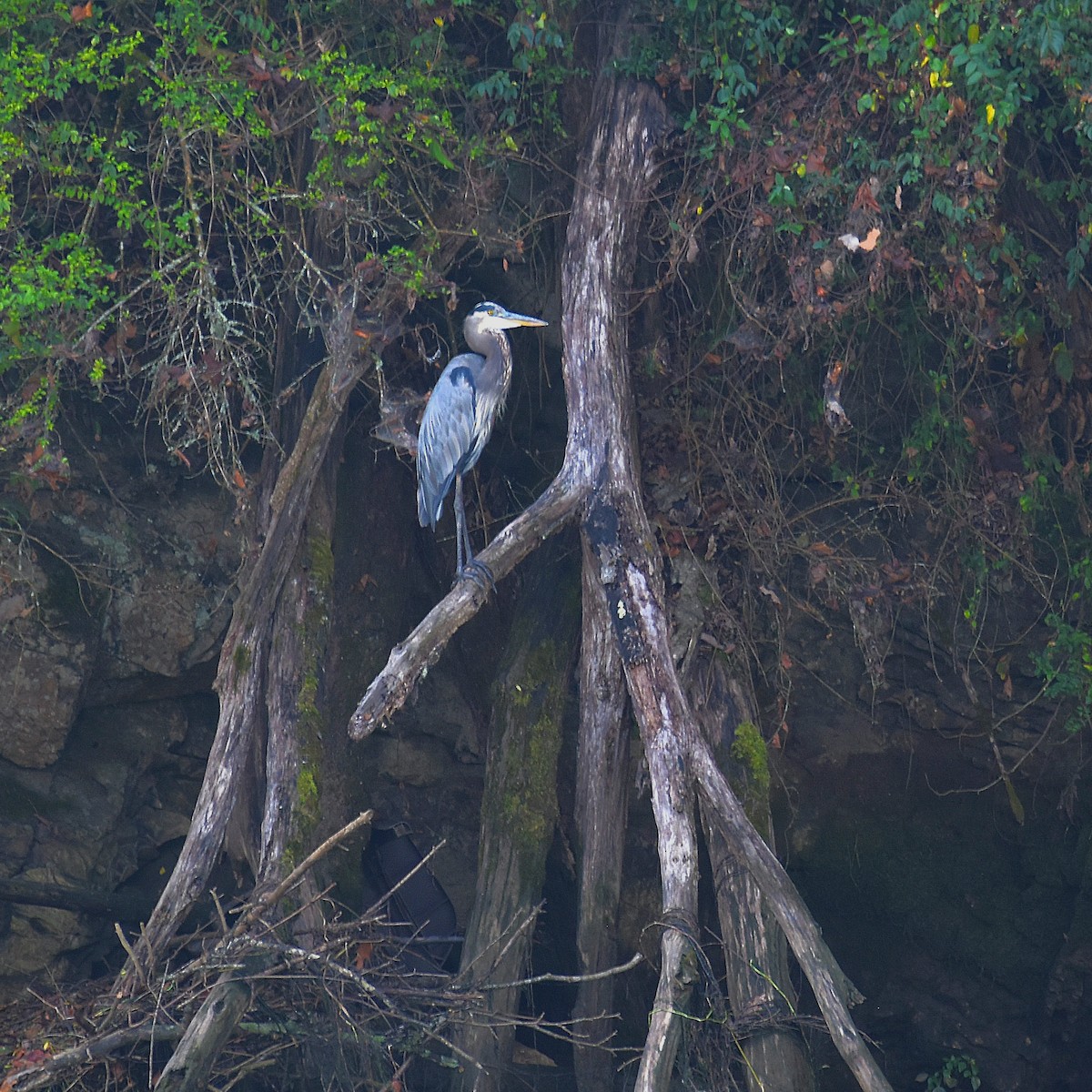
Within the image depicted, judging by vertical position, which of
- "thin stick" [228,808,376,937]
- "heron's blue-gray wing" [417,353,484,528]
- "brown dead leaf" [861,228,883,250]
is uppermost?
"brown dead leaf" [861,228,883,250]

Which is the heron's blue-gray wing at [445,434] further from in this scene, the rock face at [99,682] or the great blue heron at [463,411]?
the rock face at [99,682]

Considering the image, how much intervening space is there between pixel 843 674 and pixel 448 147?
291 cm

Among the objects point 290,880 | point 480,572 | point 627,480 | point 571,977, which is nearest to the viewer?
point 290,880

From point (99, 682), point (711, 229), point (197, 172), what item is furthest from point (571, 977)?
point (197, 172)

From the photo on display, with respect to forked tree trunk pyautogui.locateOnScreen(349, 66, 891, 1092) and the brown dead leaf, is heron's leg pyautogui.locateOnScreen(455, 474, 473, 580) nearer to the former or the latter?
forked tree trunk pyautogui.locateOnScreen(349, 66, 891, 1092)

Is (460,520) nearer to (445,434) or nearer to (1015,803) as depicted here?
(445,434)

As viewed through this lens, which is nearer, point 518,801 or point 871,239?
point 871,239

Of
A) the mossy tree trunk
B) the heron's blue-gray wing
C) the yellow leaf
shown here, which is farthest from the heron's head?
the yellow leaf

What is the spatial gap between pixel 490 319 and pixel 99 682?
224cm

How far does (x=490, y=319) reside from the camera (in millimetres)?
5352

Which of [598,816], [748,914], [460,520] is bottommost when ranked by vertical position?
[748,914]

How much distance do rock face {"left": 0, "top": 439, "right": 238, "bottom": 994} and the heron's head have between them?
1.34 meters

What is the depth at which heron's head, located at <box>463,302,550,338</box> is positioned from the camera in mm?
5312

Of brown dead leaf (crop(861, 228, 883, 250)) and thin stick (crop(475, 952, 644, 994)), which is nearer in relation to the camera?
thin stick (crop(475, 952, 644, 994))
